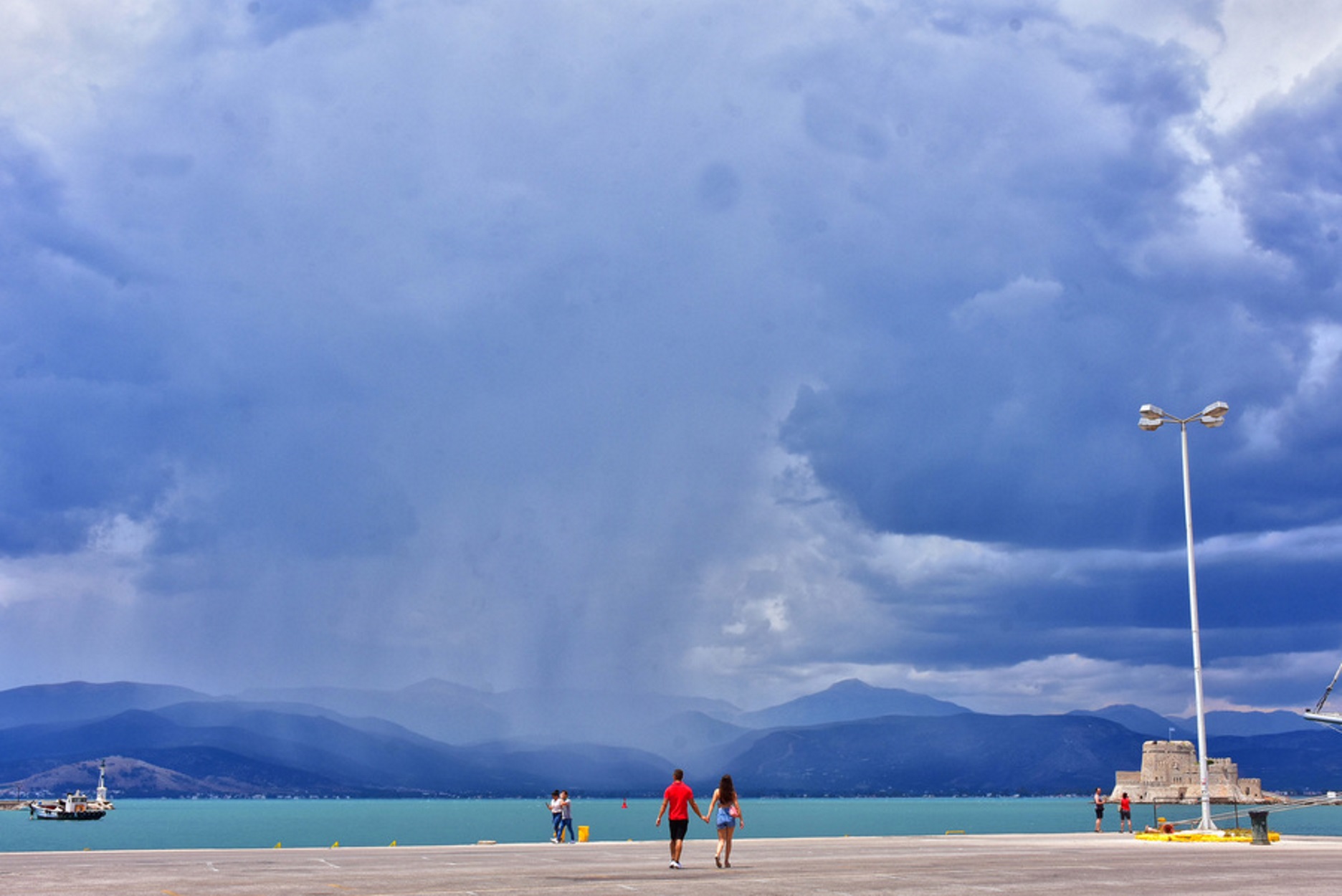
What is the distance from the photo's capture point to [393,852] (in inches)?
1516

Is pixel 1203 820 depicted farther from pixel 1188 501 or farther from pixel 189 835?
pixel 189 835

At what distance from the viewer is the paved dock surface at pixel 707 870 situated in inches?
878

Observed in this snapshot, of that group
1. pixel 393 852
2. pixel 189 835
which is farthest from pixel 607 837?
pixel 393 852

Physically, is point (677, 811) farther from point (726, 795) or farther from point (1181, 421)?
point (1181, 421)

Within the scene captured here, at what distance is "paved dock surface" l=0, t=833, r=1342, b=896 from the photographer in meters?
22.3

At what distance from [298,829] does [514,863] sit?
179 m

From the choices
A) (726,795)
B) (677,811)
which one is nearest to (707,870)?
(677,811)

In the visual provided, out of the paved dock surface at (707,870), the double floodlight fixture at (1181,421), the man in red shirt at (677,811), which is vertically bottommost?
the paved dock surface at (707,870)

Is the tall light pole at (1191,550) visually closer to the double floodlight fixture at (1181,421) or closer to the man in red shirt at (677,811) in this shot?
the double floodlight fixture at (1181,421)

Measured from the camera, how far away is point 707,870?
2786 cm

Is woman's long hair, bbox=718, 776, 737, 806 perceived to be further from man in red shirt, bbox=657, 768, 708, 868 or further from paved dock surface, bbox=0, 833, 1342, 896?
paved dock surface, bbox=0, 833, 1342, 896

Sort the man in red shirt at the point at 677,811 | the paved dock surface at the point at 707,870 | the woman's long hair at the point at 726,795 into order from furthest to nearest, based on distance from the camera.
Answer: the woman's long hair at the point at 726,795
the man in red shirt at the point at 677,811
the paved dock surface at the point at 707,870

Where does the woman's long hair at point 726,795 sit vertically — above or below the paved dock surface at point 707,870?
above

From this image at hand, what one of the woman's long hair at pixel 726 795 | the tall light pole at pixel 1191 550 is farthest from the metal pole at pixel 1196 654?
the woman's long hair at pixel 726 795
